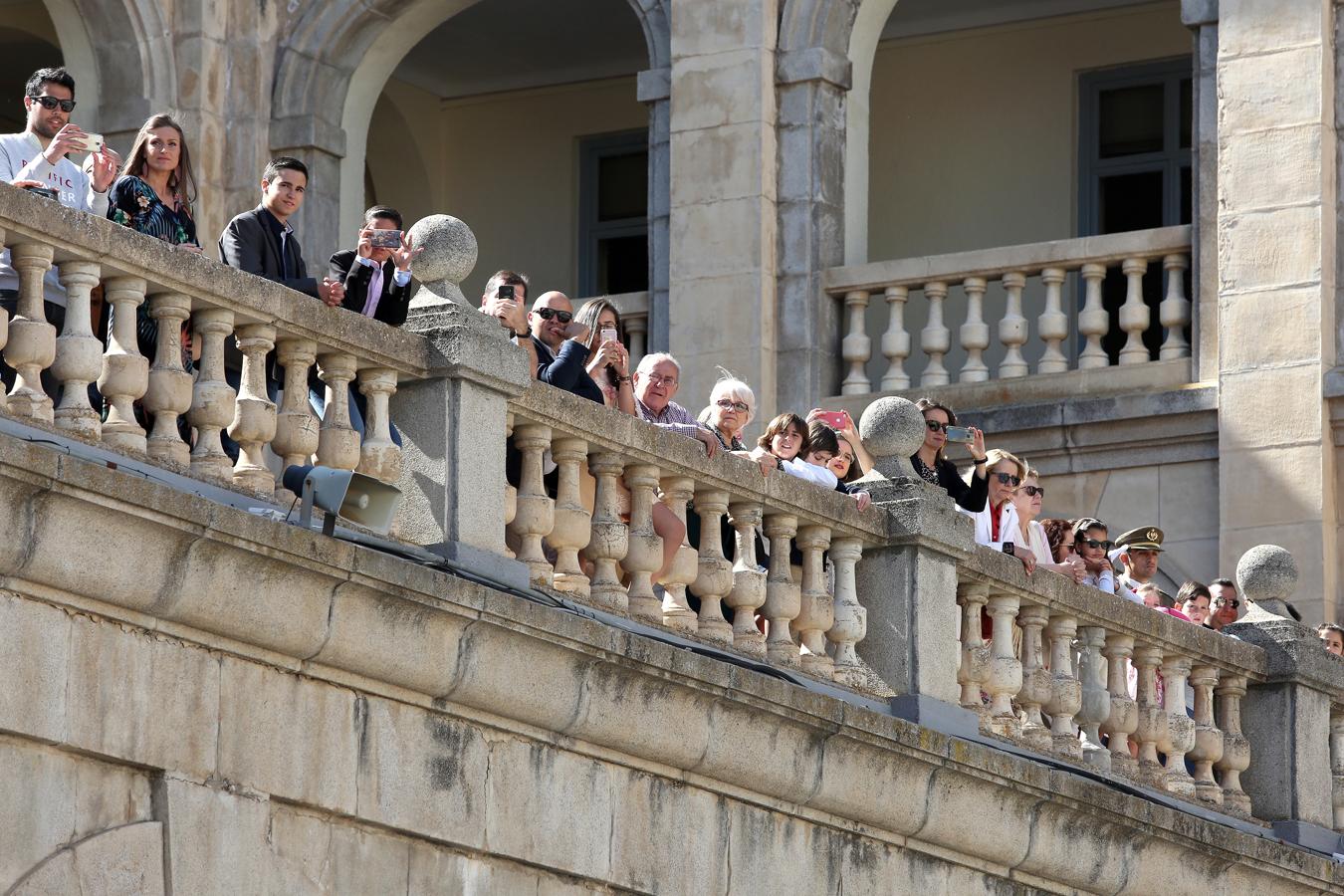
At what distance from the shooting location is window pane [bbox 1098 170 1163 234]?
22.7 metres

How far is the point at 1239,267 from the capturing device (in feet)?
61.0

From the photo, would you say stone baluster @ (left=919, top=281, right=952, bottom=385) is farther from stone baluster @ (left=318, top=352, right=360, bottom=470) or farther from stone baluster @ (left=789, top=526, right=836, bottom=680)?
stone baluster @ (left=318, top=352, right=360, bottom=470)

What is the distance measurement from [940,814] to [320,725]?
3.59 m

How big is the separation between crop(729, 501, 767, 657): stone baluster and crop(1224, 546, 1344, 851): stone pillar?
401cm

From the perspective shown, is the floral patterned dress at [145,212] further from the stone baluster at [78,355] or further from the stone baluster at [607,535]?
the stone baluster at [607,535]

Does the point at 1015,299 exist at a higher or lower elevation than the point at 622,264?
lower

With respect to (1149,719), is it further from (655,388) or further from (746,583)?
(655,388)

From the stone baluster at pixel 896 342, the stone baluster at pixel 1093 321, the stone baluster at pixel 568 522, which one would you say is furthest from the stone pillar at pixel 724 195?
the stone baluster at pixel 568 522

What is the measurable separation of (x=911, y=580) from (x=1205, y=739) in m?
2.67

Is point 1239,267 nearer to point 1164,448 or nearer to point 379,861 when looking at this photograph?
point 1164,448

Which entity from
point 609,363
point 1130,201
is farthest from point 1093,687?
point 1130,201

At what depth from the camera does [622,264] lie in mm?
24750

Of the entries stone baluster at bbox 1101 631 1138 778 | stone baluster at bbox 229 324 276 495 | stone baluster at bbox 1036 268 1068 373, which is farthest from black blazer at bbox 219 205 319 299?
stone baluster at bbox 1036 268 1068 373

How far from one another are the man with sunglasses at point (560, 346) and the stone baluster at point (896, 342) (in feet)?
23.9
